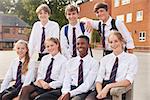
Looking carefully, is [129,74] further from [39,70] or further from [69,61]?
[39,70]

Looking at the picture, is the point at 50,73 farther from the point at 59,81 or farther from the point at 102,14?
the point at 102,14

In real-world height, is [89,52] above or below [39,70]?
above

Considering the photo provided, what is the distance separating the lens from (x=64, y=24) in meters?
1.96

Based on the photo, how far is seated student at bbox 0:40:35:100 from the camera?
1721 mm

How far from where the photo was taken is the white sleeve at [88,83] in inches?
61.7

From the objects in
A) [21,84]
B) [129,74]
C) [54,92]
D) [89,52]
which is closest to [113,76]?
[129,74]

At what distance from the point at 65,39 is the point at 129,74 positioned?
0.50 m

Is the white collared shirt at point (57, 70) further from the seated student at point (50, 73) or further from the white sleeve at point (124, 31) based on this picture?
the white sleeve at point (124, 31)

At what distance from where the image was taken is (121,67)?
154cm

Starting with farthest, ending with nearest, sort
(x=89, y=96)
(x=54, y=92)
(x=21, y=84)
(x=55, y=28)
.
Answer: (x=55, y=28), (x=21, y=84), (x=54, y=92), (x=89, y=96)

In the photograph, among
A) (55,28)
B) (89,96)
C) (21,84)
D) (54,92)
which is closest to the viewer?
(89,96)

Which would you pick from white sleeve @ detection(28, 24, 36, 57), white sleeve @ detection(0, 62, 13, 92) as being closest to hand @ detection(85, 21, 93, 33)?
white sleeve @ detection(28, 24, 36, 57)

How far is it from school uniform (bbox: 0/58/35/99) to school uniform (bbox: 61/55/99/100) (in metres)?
0.24

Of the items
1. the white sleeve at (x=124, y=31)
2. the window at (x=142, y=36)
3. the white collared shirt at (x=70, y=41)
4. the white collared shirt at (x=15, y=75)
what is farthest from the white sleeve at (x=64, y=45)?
the window at (x=142, y=36)
